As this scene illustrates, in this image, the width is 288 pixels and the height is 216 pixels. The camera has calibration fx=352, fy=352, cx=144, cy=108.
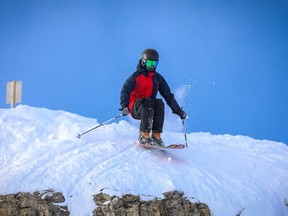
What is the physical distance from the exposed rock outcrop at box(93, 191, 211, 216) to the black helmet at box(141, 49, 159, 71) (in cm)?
285

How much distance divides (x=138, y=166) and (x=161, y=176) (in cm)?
53

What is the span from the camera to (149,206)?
18.8ft

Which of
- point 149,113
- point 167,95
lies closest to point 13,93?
point 167,95

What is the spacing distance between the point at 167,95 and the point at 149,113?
3.93 feet

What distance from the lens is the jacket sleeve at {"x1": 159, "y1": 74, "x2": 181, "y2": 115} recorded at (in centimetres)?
815

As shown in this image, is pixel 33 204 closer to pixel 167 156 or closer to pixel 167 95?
pixel 167 156

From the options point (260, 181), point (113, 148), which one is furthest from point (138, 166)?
point (260, 181)

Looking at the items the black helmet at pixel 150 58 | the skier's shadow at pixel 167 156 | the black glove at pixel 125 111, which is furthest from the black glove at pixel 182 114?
the black glove at pixel 125 111

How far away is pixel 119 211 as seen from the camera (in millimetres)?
5562

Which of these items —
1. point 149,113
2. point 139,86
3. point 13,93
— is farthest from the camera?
point 13,93

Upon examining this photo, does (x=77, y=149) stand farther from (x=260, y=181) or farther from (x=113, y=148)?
(x=260, y=181)

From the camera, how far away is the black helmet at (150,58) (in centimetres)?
748

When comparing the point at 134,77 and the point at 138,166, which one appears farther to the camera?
the point at 134,77

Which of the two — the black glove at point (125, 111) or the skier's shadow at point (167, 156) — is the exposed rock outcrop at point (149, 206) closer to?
the skier's shadow at point (167, 156)
